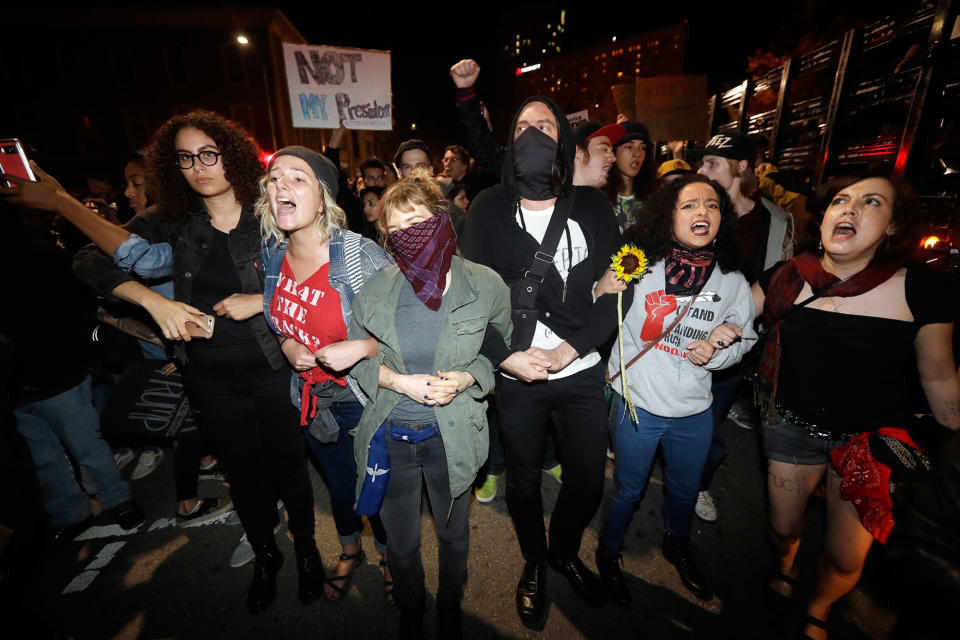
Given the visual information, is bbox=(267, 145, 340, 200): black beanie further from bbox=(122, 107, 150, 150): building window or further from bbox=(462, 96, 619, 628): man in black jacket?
bbox=(122, 107, 150, 150): building window

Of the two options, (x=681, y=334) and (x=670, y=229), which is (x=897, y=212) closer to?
(x=670, y=229)

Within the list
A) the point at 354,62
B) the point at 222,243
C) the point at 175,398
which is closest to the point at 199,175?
the point at 222,243

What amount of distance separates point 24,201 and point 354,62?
488 centimetres

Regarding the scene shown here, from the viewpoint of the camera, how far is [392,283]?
6.34 ft

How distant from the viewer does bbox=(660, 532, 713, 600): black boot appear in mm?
2595

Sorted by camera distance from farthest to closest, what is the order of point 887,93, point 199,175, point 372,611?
point 887,93, point 372,611, point 199,175

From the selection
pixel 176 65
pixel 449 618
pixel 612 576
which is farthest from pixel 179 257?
pixel 176 65

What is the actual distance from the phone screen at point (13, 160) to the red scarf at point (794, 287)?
435cm

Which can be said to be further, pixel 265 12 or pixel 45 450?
pixel 265 12

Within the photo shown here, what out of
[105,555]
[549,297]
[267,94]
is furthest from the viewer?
[267,94]

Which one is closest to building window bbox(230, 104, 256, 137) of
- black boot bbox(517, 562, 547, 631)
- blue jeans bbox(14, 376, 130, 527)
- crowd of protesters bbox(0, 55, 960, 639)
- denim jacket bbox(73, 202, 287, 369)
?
blue jeans bbox(14, 376, 130, 527)

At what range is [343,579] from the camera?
271 cm

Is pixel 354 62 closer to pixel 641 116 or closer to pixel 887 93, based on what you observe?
pixel 641 116

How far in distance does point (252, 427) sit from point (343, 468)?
2.08 feet
